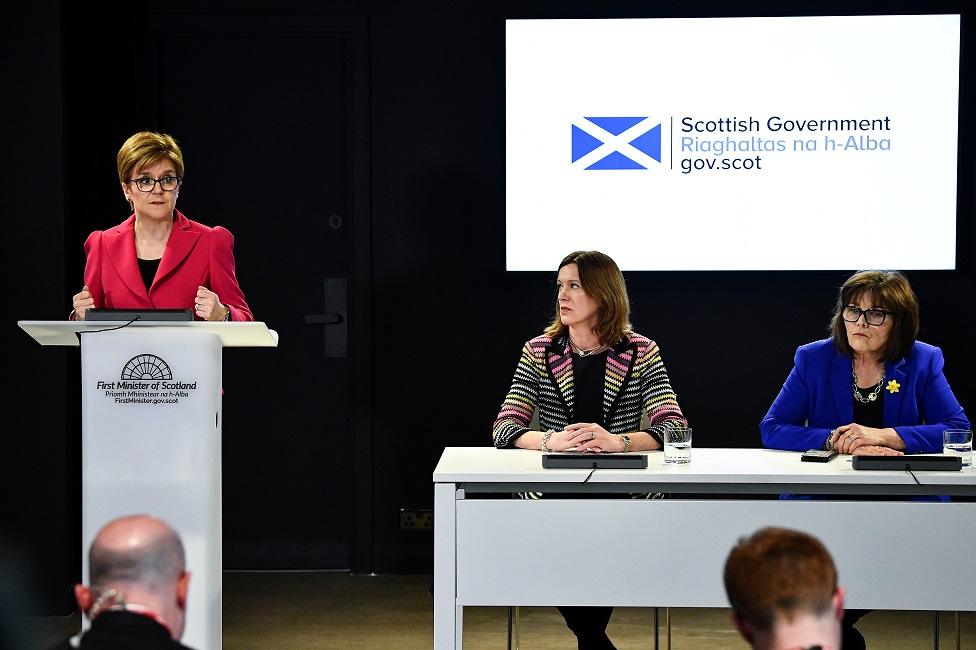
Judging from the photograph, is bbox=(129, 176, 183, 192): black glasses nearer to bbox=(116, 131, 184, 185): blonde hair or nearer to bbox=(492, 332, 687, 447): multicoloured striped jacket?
bbox=(116, 131, 184, 185): blonde hair

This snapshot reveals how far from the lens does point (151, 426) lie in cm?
318

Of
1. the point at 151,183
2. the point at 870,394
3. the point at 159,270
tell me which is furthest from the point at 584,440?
the point at 151,183

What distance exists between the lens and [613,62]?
513 centimetres

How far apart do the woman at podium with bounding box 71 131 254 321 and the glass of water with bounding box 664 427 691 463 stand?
4.39ft

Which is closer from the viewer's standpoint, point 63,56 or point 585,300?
point 585,300

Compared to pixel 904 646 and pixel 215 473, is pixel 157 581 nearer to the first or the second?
pixel 215 473

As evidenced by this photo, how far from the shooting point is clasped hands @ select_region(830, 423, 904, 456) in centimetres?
341

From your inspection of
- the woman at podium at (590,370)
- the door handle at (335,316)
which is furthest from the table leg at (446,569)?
the door handle at (335,316)

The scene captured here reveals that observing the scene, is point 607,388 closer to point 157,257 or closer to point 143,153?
point 157,257

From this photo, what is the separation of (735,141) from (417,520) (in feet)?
7.26

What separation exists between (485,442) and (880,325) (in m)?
2.17

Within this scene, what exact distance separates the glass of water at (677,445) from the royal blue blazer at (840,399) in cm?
49

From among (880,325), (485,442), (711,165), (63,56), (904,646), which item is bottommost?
(904,646)

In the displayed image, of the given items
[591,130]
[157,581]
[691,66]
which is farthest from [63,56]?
[157,581]
